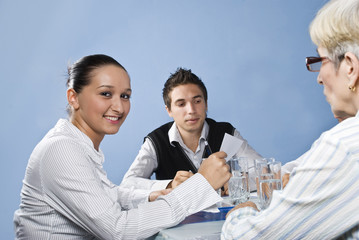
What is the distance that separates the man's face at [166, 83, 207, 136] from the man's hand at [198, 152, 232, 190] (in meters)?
1.37

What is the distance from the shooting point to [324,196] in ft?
2.38

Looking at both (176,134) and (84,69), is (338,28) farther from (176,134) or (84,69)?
(176,134)

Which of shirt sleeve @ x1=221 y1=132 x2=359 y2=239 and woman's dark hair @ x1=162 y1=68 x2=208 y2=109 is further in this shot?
woman's dark hair @ x1=162 y1=68 x2=208 y2=109

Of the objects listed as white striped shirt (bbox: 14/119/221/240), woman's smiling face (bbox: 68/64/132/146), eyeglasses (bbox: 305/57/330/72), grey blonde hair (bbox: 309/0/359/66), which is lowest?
white striped shirt (bbox: 14/119/221/240)

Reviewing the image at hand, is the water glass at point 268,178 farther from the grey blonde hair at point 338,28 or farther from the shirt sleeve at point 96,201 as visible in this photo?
the grey blonde hair at point 338,28

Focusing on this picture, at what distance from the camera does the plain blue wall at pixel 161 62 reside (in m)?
3.79

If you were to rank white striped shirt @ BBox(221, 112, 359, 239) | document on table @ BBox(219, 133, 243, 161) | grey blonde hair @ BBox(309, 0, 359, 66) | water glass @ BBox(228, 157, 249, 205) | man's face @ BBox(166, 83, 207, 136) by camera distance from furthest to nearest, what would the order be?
man's face @ BBox(166, 83, 207, 136) → document on table @ BBox(219, 133, 243, 161) → water glass @ BBox(228, 157, 249, 205) → grey blonde hair @ BBox(309, 0, 359, 66) → white striped shirt @ BBox(221, 112, 359, 239)

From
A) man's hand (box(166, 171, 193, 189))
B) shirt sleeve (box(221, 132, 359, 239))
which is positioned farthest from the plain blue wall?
shirt sleeve (box(221, 132, 359, 239))

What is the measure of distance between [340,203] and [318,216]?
50 mm

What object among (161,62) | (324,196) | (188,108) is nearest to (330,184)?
(324,196)

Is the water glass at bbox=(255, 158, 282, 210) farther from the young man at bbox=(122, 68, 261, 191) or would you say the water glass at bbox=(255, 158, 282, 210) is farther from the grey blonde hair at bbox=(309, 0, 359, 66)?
the young man at bbox=(122, 68, 261, 191)

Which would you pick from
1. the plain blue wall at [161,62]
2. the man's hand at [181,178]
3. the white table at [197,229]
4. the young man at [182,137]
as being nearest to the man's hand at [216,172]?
the white table at [197,229]

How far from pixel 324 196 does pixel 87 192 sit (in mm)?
735

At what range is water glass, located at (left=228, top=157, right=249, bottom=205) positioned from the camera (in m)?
1.46
